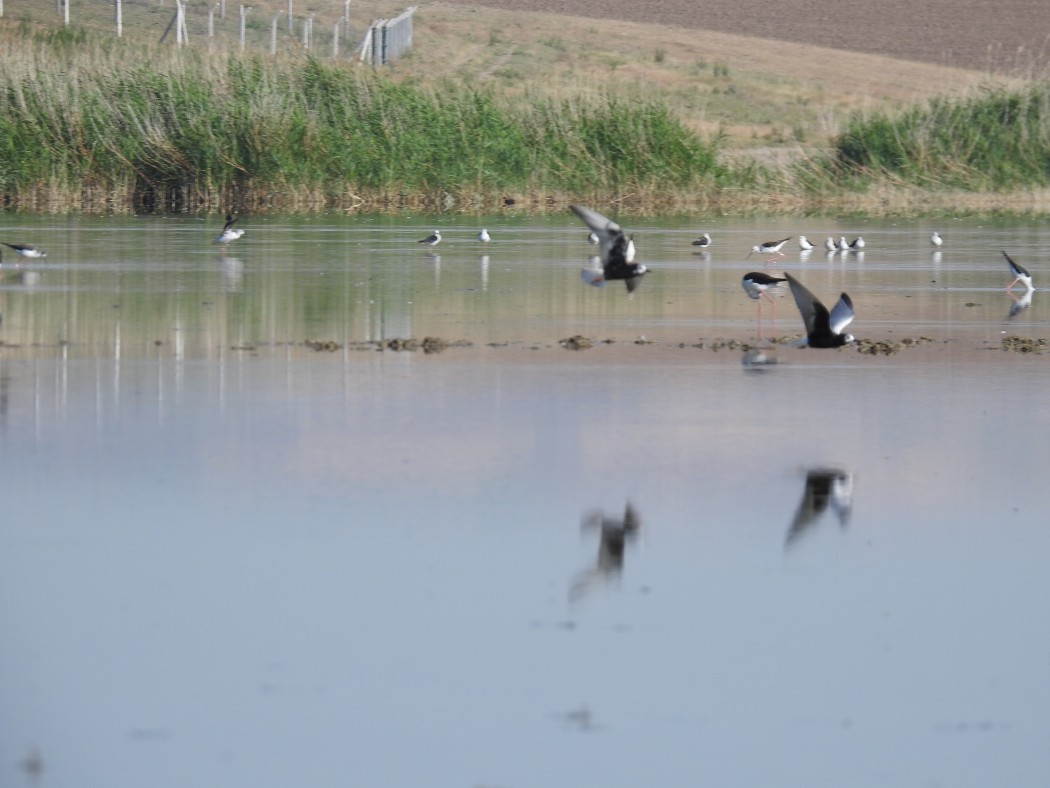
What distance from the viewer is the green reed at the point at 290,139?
28219 millimetres

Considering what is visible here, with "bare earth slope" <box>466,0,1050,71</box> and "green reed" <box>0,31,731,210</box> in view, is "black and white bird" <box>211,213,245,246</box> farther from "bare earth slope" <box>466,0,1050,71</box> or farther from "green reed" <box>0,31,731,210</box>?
"bare earth slope" <box>466,0,1050,71</box>

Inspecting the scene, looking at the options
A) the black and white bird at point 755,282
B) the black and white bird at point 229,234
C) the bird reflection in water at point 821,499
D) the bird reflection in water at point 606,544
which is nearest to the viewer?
the bird reflection in water at point 606,544

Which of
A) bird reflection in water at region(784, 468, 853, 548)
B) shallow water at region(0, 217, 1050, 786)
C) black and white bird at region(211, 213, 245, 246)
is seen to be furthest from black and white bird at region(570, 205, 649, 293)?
black and white bird at region(211, 213, 245, 246)

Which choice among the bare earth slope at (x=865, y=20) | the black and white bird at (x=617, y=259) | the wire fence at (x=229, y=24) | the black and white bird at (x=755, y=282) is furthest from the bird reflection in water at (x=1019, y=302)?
the bare earth slope at (x=865, y=20)

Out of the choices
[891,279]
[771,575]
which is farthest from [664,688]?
[891,279]

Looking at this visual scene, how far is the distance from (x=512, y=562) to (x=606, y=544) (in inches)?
17.1

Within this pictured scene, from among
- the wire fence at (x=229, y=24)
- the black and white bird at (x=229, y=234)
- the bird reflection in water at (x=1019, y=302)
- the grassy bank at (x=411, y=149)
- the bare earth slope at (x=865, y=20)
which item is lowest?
the bird reflection in water at (x=1019, y=302)

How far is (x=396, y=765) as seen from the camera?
4.50m

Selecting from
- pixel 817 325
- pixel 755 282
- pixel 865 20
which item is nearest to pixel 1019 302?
pixel 755 282

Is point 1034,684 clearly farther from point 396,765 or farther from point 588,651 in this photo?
point 396,765

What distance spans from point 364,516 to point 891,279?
12.1 meters

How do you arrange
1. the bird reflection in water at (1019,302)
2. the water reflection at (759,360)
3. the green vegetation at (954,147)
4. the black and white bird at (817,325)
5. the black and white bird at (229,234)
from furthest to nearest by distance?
the green vegetation at (954,147)
the black and white bird at (229,234)
the bird reflection in water at (1019,302)
the water reflection at (759,360)
the black and white bird at (817,325)

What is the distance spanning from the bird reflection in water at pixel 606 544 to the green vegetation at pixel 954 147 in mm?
28456

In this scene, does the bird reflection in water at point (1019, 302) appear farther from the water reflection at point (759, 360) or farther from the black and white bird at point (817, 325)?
the black and white bird at point (817, 325)
